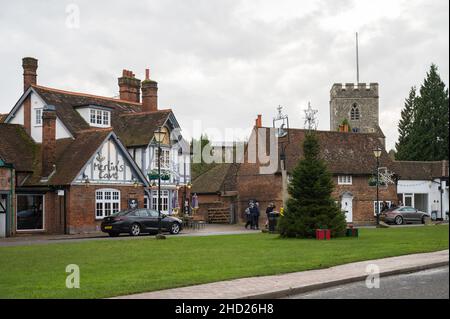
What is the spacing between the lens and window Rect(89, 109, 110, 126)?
43.7m

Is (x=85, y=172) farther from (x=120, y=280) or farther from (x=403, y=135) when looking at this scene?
(x=403, y=135)

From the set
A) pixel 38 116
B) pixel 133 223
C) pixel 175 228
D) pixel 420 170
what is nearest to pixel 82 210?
pixel 133 223

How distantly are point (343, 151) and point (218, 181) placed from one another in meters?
12.6


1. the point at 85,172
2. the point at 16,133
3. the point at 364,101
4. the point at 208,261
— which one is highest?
the point at 364,101

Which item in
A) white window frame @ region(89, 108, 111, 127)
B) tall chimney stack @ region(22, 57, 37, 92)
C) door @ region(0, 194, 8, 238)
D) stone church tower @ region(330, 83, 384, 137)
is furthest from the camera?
stone church tower @ region(330, 83, 384, 137)

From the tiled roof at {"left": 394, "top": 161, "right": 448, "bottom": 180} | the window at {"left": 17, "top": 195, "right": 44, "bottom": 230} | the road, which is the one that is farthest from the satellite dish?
the road

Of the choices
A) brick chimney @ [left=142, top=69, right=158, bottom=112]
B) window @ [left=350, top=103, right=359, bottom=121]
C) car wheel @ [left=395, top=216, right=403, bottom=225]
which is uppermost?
window @ [left=350, top=103, right=359, bottom=121]

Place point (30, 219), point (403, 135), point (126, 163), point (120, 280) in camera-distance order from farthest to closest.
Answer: point (403, 135) < point (126, 163) < point (30, 219) < point (120, 280)

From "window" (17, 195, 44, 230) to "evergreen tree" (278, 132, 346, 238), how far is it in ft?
50.9

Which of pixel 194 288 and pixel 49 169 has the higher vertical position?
pixel 49 169

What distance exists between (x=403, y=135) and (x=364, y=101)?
8.65 m

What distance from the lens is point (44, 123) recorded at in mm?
38500

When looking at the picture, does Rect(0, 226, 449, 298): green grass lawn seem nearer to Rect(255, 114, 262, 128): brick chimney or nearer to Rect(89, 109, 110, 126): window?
Rect(89, 109, 110, 126): window
